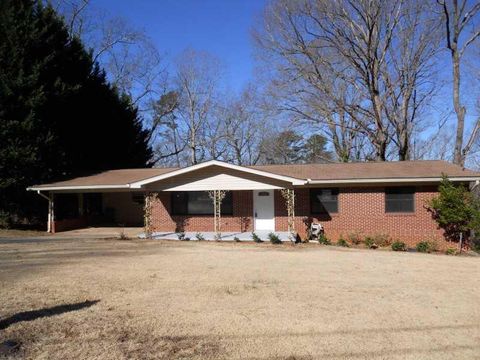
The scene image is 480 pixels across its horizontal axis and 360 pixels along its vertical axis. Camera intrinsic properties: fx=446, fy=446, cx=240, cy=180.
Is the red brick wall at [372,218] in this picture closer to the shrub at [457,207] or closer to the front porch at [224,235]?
the shrub at [457,207]

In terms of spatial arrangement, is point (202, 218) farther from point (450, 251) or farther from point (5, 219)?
point (450, 251)

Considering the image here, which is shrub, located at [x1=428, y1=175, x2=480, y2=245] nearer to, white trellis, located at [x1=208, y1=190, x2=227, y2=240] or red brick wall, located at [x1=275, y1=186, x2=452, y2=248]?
red brick wall, located at [x1=275, y1=186, x2=452, y2=248]

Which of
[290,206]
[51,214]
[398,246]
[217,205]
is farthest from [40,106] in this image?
[398,246]

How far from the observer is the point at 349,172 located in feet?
64.9

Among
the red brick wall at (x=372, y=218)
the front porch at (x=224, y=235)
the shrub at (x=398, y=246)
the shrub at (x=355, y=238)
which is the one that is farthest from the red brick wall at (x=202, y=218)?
the shrub at (x=398, y=246)

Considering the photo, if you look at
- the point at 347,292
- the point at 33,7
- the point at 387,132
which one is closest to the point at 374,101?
the point at 387,132

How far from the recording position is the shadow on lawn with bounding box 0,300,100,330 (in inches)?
243

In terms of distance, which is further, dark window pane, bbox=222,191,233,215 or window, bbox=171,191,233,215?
window, bbox=171,191,233,215

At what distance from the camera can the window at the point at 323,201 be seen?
19359 mm

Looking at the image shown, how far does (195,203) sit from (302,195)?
5.03 metres

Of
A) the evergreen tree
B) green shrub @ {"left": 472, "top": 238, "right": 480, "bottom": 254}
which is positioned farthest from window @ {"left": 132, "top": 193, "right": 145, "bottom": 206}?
green shrub @ {"left": 472, "top": 238, "right": 480, "bottom": 254}

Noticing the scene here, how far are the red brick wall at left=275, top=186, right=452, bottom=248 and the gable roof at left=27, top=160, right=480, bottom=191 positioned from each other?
74 cm

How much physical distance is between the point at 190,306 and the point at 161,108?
127 ft

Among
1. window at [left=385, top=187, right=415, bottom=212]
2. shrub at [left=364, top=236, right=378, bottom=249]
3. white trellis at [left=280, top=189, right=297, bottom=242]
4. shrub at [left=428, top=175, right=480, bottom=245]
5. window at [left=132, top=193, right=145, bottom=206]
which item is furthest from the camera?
window at [left=132, top=193, right=145, bottom=206]
